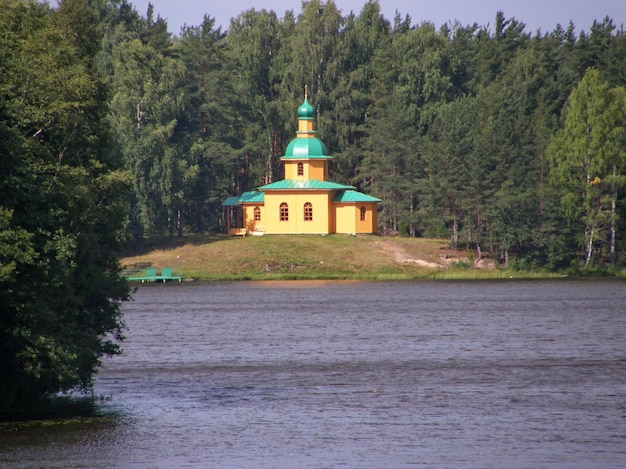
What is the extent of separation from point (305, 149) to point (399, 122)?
30.5 ft

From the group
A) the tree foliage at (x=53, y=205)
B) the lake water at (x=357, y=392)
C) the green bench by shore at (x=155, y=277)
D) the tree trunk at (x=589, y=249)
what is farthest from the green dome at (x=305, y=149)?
the tree foliage at (x=53, y=205)

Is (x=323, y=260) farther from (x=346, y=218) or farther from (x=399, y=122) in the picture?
(x=399, y=122)

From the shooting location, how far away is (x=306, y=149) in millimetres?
82438

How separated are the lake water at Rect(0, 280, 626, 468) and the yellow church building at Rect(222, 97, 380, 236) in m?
28.2

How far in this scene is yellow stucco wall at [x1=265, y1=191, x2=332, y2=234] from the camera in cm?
8056

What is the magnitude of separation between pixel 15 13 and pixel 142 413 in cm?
905

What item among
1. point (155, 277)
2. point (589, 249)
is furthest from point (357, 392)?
point (155, 277)

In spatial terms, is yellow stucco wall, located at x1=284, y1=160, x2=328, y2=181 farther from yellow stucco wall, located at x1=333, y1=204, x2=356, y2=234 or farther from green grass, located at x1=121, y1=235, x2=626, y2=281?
green grass, located at x1=121, y1=235, x2=626, y2=281

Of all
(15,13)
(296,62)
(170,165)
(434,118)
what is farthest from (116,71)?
(15,13)

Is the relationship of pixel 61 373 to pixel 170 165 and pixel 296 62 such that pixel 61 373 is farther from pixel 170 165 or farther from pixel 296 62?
pixel 296 62

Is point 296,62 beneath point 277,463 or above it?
above

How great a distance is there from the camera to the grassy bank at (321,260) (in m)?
72.4

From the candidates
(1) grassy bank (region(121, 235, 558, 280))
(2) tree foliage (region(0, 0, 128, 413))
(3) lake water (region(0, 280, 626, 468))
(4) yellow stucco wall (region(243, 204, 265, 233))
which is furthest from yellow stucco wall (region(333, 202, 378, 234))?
(2) tree foliage (region(0, 0, 128, 413))

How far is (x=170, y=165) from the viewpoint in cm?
8219
